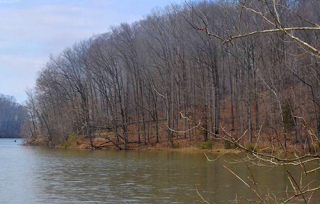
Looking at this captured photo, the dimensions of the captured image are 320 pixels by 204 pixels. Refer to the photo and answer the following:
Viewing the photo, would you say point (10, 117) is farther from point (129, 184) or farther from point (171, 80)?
point (129, 184)

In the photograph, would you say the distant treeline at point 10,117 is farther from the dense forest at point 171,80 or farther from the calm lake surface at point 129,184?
the calm lake surface at point 129,184

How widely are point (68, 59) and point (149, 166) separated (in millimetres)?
30483

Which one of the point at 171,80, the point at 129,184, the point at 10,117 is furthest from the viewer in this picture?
the point at 10,117

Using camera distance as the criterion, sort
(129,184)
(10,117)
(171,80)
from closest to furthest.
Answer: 1. (129,184)
2. (171,80)
3. (10,117)

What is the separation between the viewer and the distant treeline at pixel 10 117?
339 feet

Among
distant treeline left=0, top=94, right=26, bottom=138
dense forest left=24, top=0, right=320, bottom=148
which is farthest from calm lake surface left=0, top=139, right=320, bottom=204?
distant treeline left=0, top=94, right=26, bottom=138

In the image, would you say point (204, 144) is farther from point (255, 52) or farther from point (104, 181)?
point (104, 181)

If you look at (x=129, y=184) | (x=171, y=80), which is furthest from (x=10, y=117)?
(x=129, y=184)

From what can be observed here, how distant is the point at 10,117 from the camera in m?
110

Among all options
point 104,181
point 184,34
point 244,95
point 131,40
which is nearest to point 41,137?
point 131,40

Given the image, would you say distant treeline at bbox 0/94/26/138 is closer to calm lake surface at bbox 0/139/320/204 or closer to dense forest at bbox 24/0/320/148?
dense forest at bbox 24/0/320/148

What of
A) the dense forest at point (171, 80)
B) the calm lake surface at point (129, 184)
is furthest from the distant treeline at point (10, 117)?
the calm lake surface at point (129, 184)

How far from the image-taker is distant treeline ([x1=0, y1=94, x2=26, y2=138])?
339ft

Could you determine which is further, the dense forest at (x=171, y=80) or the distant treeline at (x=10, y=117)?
the distant treeline at (x=10, y=117)
